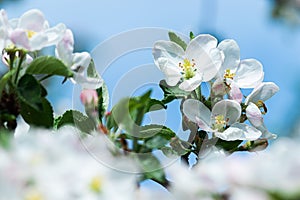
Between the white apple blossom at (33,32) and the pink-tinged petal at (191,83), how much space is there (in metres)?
0.19

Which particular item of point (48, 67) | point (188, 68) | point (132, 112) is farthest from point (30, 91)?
point (188, 68)

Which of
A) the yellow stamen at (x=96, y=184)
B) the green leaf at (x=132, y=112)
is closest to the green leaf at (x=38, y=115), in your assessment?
the green leaf at (x=132, y=112)

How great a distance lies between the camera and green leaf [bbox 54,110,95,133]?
0.66 meters

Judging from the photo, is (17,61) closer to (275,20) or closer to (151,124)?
(151,124)

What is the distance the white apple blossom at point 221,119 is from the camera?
76cm

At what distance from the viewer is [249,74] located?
86 cm

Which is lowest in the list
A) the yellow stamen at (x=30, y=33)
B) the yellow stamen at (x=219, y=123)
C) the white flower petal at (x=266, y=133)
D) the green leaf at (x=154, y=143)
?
the white flower petal at (x=266, y=133)

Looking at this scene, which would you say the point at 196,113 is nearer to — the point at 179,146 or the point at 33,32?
the point at 179,146

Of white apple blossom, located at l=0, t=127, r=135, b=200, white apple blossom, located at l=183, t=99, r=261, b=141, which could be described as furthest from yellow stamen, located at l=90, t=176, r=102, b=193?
white apple blossom, located at l=183, t=99, r=261, b=141

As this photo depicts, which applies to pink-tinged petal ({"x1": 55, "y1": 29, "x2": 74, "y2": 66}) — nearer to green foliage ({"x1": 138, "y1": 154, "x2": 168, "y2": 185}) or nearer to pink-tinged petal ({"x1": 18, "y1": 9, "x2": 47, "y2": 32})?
pink-tinged petal ({"x1": 18, "y1": 9, "x2": 47, "y2": 32})

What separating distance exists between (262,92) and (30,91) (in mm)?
344

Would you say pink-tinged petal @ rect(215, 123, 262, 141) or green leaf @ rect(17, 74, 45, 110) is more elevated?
green leaf @ rect(17, 74, 45, 110)

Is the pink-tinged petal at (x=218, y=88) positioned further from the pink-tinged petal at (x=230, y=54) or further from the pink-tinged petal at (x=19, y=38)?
the pink-tinged petal at (x=19, y=38)

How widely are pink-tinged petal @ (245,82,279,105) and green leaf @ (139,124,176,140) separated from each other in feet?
0.50
